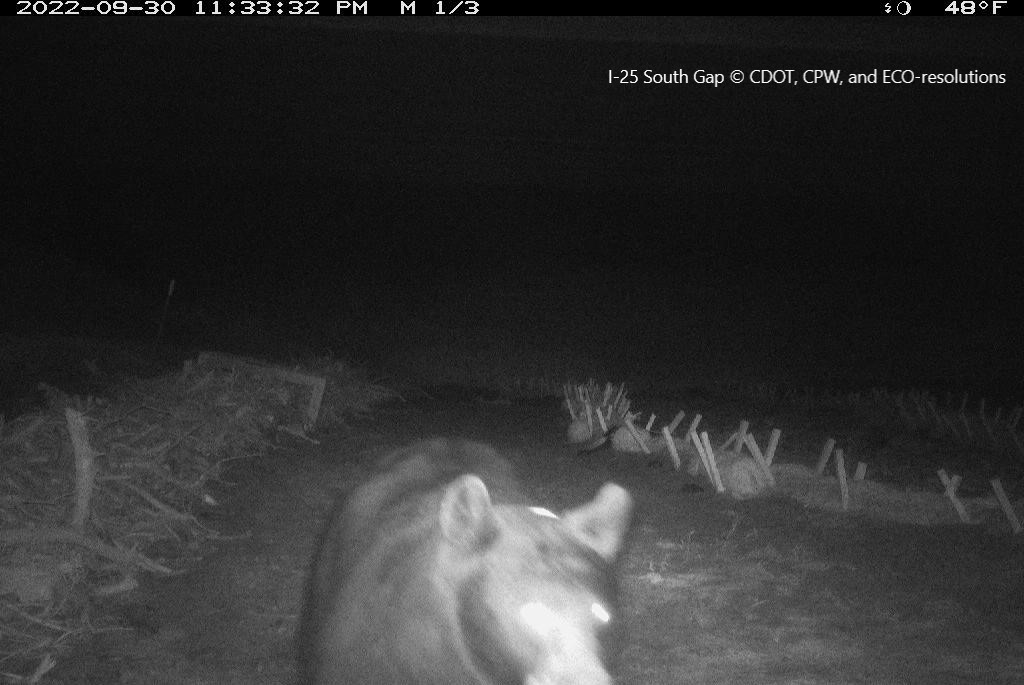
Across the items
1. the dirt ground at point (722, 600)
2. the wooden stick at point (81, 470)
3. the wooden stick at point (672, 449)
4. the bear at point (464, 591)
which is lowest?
the dirt ground at point (722, 600)

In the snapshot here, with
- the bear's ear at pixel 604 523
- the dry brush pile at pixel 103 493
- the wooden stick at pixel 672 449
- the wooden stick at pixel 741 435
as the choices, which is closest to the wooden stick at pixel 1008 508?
the wooden stick at pixel 741 435

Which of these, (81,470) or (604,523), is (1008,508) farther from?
(81,470)

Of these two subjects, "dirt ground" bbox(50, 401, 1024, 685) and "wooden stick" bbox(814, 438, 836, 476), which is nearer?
"dirt ground" bbox(50, 401, 1024, 685)

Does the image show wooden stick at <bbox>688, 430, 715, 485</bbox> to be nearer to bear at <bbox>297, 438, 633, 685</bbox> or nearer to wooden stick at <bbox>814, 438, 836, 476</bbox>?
wooden stick at <bbox>814, 438, 836, 476</bbox>

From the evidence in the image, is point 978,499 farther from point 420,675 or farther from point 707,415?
Answer: point 420,675

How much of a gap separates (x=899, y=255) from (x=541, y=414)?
18149 mm

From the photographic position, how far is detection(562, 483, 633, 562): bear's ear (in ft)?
7.78

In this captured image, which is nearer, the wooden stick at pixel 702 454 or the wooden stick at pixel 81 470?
the wooden stick at pixel 81 470

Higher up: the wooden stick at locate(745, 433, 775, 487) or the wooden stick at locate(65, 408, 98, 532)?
the wooden stick at locate(65, 408, 98, 532)

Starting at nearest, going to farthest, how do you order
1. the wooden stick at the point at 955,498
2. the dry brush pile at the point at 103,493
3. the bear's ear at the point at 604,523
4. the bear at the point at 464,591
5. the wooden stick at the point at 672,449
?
the bear at the point at 464,591 < the bear's ear at the point at 604,523 < the dry brush pile at the point at 103,493 < the wooden stick at the point at 955,498 < the wooden stick at the point at 672,449

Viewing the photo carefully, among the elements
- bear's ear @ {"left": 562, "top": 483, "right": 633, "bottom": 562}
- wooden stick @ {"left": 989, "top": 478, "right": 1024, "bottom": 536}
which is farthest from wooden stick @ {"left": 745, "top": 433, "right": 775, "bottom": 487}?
bear's ear @ {"left": 562, "top": 483, "right": 633, "bottom": 562}

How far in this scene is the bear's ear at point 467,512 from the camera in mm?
2092

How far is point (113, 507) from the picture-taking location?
24.2ft

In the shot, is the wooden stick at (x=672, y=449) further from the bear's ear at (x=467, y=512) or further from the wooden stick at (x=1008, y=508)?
the bear's ear at (x=467, y=512)
